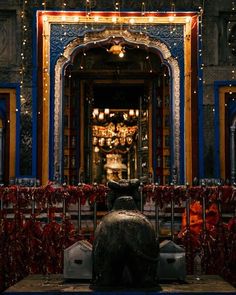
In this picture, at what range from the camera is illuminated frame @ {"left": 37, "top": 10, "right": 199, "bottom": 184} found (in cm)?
1246

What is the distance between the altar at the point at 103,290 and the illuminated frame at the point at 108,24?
24.3 feet

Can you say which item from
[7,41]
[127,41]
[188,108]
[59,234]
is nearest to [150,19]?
[127,41]

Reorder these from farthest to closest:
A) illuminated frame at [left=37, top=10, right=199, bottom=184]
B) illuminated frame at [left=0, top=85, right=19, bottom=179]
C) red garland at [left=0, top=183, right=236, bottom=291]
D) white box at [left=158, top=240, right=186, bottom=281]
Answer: illuminated frame at [left=37, top=10, right=199, bottom=184] → illuminated frame at [left=0, top=85, right=19, bottom=179] → red garland at [left=0, top=183, right=236, bottom=291] → white box at [left=158, top=240, right=186, bottom=281]

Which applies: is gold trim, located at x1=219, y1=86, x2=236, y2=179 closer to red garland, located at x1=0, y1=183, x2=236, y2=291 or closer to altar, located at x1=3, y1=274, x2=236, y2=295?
red garland, located at x1=0, y1=183, x2=236, y2=291

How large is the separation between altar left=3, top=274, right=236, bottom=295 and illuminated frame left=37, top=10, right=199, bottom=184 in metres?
7.42

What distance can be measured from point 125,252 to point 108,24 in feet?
29.1

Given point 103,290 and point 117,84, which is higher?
point 117,84

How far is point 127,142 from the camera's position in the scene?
2217 centimetres

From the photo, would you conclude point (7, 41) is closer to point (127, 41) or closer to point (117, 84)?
point (127, 41)

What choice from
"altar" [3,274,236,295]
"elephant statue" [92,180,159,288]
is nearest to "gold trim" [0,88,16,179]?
"altar" [3,274,236,295]

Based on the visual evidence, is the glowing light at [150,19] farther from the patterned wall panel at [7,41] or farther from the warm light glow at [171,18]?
the patterned wall panel at [7,41]

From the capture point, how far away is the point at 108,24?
12.7 meters

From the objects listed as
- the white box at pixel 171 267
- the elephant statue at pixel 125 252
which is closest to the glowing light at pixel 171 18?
the white box at pixel 171 267

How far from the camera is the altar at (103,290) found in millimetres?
4375
